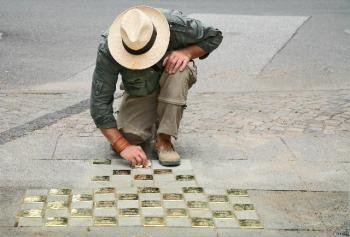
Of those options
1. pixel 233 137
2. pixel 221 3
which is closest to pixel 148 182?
pixel 233 137

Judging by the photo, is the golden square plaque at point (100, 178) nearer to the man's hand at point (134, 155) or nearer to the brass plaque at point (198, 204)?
the man's hand at point (134, 155)

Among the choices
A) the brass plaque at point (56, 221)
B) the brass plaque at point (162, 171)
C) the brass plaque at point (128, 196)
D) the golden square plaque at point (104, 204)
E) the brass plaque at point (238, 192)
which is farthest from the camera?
the brass plaque at point (162, 171)

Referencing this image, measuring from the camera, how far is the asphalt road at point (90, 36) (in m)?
8.04

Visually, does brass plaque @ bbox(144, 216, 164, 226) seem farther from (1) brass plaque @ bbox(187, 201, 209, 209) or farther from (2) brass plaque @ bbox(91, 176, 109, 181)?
(2) brass plaque @ bbox(91, 176, 109, 181)

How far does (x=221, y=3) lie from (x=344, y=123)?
8741mm

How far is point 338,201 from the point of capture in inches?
163

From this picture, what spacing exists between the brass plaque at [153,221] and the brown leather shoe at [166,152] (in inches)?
34.3

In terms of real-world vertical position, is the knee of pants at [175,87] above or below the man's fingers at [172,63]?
below

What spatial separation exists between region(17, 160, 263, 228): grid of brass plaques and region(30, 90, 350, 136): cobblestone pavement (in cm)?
132

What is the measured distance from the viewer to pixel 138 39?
4.25 meters

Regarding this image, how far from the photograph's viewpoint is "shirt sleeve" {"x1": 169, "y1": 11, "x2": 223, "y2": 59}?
4.59 meters

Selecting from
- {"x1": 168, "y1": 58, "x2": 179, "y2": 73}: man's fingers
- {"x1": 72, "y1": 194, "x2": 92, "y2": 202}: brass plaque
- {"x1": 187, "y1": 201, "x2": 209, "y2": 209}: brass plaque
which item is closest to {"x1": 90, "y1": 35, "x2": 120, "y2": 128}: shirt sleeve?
{"x1": 168, "y1": 58, "x2": 179, "y2": 73}: man's fingers

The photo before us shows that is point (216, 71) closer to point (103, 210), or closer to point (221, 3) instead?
point (103, 210)

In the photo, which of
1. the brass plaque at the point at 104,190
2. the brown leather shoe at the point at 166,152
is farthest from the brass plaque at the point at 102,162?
the brass plaque at the point at 104,190
